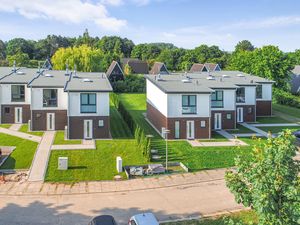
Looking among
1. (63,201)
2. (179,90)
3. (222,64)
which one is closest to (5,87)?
(179,90)

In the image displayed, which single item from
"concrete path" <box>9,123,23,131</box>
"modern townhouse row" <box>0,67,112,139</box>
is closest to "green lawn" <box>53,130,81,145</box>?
"modern townhouse row" <box>0,67,112,139</box>

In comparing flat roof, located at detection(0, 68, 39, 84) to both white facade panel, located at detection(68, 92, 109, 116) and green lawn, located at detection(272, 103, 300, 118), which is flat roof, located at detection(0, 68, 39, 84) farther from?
green lawn, located at detection(272, 103, 300, 118)

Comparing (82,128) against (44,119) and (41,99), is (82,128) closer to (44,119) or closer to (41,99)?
(44,119)

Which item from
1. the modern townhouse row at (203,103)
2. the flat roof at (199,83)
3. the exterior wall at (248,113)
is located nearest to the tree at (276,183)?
the modern townhouse row at (203,103)

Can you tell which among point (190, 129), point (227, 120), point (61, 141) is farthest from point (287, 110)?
point (61, 141)

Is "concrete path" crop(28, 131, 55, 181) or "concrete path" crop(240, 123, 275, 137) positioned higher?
"concrete path" crop(240, 123, 275, 137)

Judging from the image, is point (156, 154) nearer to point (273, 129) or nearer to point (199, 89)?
point (199, 89)

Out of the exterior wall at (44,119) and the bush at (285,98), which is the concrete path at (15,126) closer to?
the exterior wall at (44,119)

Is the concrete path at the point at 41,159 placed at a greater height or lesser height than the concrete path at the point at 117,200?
greater
